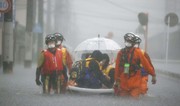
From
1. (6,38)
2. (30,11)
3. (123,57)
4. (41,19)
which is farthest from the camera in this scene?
(41,19)

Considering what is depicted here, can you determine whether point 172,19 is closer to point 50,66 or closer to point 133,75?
point 133,75

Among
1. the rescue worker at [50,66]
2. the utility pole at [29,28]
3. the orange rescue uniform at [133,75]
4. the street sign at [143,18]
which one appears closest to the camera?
the orange rescue uniform at [133,75]

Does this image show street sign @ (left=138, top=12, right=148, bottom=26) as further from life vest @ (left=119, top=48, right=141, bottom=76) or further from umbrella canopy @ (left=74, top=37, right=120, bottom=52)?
life vest @ (left=119, top=48, right=141, bottom=76)

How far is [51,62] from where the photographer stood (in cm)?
1140

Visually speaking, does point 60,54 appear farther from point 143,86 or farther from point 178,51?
point 178,51

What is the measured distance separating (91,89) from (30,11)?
1370 centimetres

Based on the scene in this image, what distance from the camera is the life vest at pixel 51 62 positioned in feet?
37.3

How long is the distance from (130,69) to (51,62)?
75.5 inches

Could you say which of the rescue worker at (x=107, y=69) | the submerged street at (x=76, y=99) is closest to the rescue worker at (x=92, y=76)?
the rescue worker at (x=107, y=69)

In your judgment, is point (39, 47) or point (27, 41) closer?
point (27, 41)

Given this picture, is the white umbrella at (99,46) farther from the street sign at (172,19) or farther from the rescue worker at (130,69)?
the street sign at (172,19)

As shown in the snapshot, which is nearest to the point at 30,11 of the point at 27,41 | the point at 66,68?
the point at 27,41

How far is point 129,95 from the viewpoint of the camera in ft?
37.3

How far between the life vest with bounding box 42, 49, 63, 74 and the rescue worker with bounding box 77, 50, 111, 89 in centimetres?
70
